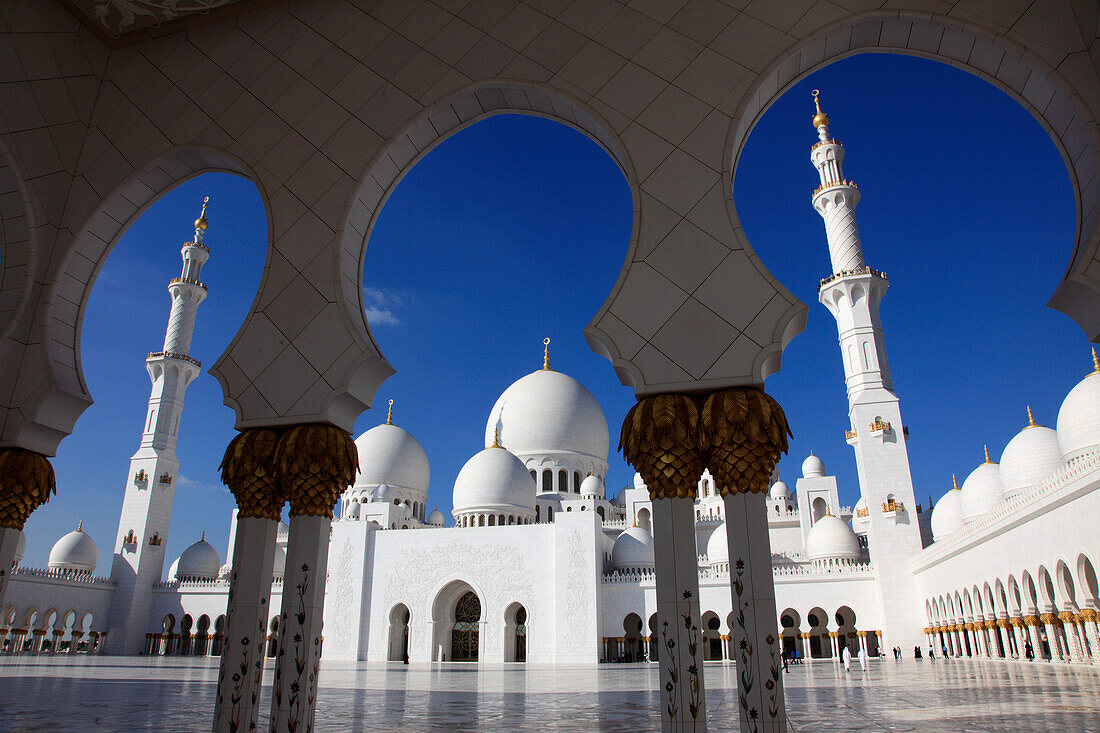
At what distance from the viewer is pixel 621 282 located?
13.2 ft

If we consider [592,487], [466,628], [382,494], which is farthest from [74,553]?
[592,487]

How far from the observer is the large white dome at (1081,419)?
16.5m

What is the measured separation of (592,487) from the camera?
2658 centimetres

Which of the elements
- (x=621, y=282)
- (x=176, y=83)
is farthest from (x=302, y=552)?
(x=176, y=83)

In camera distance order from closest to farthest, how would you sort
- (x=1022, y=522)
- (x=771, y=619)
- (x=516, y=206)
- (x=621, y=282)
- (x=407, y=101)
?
1. (x=771, y=619)
2. (x=621, y=282)
3. (x=407, y=101)
4. (x=516, y=206)
5. (x=1022, y=522)

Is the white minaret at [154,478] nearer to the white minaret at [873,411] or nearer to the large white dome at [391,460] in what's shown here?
the large white dome at [391,460]

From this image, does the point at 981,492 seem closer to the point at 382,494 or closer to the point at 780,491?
the point at 780,491

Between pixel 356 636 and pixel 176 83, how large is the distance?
61.6 ft

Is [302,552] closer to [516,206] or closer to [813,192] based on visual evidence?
[516,206]

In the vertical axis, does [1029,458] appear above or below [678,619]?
above

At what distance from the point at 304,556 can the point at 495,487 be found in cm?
2056

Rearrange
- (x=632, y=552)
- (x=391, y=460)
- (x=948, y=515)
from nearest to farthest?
(x=632, y=552) < (x=948, y=515) < (x=391, y=460)

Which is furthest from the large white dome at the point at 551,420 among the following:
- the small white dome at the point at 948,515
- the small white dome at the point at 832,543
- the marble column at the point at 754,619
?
the marble column at the point at 754,619

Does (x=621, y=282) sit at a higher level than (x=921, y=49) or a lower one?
lower
